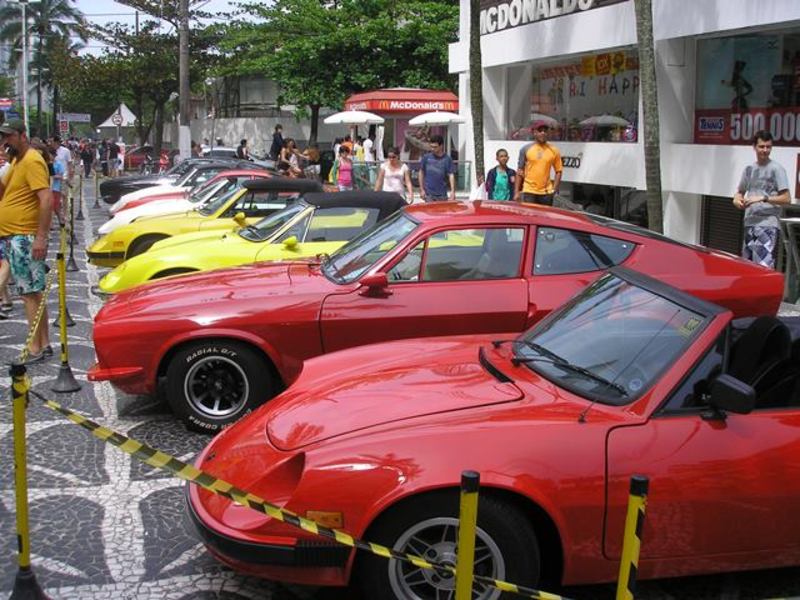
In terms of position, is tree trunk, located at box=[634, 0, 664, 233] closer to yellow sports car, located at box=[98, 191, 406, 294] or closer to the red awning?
yellow sports car, located at box=[98, 191, 406, 294]

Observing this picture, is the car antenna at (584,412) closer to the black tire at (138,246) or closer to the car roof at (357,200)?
the car roof at (357,200)

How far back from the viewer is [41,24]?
62.1 m

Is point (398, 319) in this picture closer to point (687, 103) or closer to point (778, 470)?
point (778, 470)

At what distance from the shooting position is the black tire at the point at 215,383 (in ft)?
18.1

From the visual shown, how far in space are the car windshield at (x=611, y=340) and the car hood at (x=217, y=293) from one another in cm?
196

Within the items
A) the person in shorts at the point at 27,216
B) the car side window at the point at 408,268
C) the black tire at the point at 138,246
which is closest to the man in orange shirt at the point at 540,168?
the black tire at the point at 138,246

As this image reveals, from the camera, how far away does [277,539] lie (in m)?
3.19

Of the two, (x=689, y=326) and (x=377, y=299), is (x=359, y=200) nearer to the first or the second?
(x=377, y=299)

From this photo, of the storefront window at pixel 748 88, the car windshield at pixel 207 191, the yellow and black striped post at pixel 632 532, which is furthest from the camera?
the car windshield at pixel 207 191

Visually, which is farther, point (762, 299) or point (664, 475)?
point (762, 299)

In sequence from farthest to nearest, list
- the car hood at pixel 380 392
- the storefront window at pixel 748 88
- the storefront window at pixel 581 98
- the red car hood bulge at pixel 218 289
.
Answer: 1. the storefront window at pixel 581 98
2. the storefront window at pixel 748 88
3. the red car hood bulge at pixel 218 289
4. the car hood at pixel 380 392

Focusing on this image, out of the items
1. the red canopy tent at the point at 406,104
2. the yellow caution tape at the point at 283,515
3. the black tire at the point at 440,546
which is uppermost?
the red canopy tent at the point at 406,104

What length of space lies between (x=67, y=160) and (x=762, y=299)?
16.4 m

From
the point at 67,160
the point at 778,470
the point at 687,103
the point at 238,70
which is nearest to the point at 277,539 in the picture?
the point at 778,470
